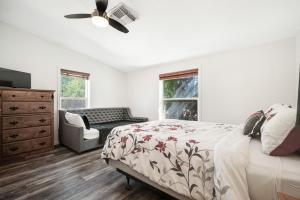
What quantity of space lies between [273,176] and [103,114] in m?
3.88

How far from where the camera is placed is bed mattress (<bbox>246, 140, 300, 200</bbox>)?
774 mm

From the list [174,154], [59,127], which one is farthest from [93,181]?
[59,127]

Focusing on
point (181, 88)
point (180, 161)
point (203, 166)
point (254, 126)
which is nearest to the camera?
point (203, 166)

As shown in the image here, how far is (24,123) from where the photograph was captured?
260 cm

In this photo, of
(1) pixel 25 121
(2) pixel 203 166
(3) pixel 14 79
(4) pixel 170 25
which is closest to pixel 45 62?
(3) pixel 14 79

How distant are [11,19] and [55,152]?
2.72 metres

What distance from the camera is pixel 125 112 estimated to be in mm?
4723

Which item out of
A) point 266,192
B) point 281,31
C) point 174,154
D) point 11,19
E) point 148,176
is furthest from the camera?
point 11,19

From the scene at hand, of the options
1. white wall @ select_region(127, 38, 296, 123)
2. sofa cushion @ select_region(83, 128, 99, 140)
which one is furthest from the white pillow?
white wall @ select_region(127, 38, 296, 123)

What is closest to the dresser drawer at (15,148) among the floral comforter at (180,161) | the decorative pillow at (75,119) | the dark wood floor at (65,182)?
the dark wood floor at (65,182)

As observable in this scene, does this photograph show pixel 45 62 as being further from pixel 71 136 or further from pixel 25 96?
pixel 71 136

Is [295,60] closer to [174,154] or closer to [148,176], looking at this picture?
[174,154]

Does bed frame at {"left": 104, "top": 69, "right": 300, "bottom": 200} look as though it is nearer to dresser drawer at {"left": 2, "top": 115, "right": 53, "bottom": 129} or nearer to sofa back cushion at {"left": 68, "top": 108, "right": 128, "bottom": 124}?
dresser drawer at {"left": 2, "top": 115, "right": 53, "bottom": 129}

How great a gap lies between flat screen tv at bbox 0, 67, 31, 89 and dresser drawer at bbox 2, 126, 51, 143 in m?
0.86
